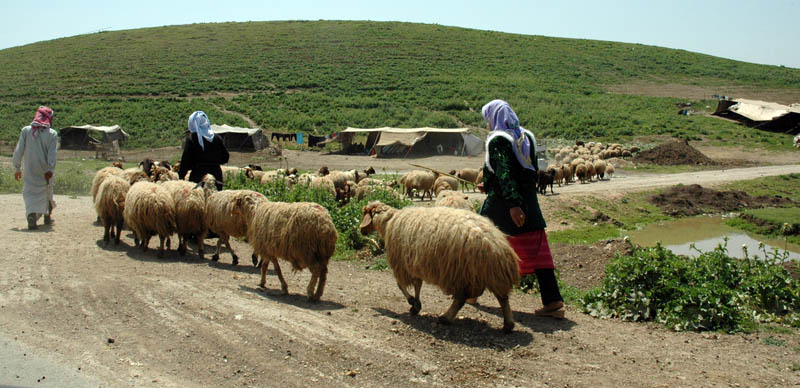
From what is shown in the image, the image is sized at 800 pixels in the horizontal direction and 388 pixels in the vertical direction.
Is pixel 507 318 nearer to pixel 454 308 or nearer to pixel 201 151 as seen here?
pixel 454 308

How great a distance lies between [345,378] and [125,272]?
439 cm

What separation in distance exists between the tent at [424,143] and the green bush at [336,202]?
73.9 ft

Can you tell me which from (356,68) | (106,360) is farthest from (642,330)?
(356,68)

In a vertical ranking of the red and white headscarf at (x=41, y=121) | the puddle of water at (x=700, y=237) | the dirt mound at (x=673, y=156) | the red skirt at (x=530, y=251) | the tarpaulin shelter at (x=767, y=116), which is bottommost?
the puddle of water at (x=700, y=237)

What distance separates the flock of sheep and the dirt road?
0.41 meters

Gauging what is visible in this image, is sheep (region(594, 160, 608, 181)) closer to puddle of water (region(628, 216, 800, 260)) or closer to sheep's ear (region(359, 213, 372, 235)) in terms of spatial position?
puddle of water (region(628, 216, 800, 260))

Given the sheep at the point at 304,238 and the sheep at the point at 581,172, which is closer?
the sheep at the point at 304,238

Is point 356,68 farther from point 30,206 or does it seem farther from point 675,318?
point 675,318

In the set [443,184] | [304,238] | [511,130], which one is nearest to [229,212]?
[304,238]

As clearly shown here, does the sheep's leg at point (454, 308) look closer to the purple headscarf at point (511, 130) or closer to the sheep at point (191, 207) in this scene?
the purple headscarf at point (511, 130)

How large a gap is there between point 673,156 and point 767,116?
17889mm

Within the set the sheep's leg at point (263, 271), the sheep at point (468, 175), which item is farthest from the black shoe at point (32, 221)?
the sheep at point (468, 175)

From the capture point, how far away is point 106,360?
4.75 metres

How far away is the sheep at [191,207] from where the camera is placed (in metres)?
8.91
